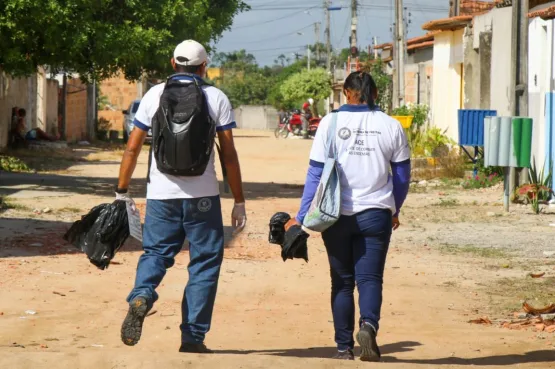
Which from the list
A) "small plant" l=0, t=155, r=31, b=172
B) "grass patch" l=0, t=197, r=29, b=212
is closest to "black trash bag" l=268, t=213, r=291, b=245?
"grass patch" l=0, t=197, r=29, b=212

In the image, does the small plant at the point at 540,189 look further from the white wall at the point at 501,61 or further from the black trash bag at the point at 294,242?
the black trash bag at the point at 294,242

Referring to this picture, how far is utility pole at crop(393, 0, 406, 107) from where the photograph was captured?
32.1m

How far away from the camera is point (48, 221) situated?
47.2ft

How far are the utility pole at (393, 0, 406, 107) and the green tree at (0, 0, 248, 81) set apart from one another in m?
12.0

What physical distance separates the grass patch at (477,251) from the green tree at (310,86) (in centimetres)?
5721

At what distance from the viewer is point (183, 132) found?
648 cm

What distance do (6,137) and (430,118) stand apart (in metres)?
11.2

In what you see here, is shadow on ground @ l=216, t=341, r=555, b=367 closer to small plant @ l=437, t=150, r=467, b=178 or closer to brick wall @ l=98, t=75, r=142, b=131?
small plant @ l=437, t=150, r=467, b=178

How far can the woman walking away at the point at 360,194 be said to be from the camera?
6.66 m

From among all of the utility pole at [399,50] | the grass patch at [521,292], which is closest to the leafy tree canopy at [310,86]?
the utility pole at [399,50]

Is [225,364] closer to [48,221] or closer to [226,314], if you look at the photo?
[226,314]

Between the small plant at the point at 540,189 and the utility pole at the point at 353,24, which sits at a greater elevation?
the utility pole at the point at 353,24

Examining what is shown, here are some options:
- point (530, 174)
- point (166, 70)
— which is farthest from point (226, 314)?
point (166, 70)

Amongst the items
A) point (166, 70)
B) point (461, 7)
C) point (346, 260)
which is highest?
point (461, 7)
